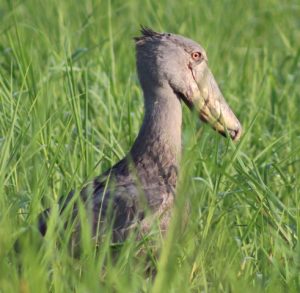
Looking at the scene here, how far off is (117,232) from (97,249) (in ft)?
0.74

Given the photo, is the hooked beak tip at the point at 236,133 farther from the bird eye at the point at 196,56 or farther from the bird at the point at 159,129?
the bird eye at the point at 196,56

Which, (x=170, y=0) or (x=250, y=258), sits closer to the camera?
(x=250, y=258)

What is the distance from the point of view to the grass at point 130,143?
3.65 m

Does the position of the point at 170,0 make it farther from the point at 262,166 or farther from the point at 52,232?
the point at 52,232

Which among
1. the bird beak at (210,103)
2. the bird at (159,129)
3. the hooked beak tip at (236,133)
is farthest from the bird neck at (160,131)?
the hooked beak tip at (236,133)

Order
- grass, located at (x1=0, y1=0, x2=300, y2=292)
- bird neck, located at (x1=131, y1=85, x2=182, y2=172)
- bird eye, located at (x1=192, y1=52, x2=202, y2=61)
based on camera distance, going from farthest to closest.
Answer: bird eye, located at (x1=192, y1=52, x2=202, y2=61)
bird neck, located at (x1=131, y1=85, x2=182, y2=172)
grass, located at (x1=0, y1=0, x2=300, y2=292)

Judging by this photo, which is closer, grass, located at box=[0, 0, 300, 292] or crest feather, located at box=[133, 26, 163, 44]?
grass, located at box=[0, 0, 300, 292]

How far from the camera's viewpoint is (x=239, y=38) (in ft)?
27.0

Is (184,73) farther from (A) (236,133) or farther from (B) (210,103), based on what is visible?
(A) (236,133)

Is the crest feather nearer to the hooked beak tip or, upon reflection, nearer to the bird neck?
the bird neck

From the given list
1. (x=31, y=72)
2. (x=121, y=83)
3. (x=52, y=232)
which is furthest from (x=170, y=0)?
(x=52, y=232)

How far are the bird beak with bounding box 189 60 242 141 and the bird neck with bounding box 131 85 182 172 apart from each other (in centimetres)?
13

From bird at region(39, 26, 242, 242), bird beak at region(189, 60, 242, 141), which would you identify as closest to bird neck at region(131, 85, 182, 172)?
bird at region(39, 26, 242, 242)

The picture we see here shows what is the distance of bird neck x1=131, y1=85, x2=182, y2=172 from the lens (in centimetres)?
497
